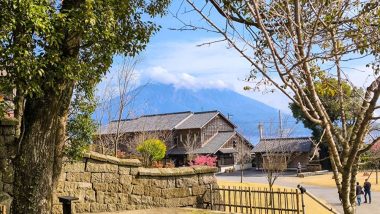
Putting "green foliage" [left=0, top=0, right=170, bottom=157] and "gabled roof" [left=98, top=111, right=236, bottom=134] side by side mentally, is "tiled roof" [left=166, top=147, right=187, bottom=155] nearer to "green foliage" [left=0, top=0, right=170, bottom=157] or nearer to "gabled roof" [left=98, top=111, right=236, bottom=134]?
"gabled roof" [left=98, top=111, right=236, bottom=134]

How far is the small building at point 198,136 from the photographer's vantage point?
44.8 metres

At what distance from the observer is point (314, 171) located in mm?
41250

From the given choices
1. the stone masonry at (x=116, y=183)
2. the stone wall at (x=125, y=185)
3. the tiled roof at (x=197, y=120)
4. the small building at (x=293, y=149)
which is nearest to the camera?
the stone masonry at (x=116, y=183)

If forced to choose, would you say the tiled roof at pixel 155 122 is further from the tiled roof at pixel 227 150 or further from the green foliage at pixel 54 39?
the green foliage at pixel 54 39

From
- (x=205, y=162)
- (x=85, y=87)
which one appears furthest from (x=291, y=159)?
(x=85, y=87)

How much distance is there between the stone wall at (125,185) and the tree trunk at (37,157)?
107 inches

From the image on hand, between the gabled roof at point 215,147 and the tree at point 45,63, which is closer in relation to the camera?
the tree at point 45,63

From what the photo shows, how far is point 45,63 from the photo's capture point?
6.21 m

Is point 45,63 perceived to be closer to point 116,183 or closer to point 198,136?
point 116,183

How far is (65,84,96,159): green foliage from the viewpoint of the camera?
30.9 ft

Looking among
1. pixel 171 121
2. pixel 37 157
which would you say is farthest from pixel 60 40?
pixel 171 121

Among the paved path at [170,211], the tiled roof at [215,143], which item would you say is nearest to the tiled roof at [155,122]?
the tiled roof at [215,143]

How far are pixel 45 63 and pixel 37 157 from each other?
1.65 metres

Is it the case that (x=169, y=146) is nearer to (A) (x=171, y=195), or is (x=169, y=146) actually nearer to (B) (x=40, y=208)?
(A) (x=171, y=195)
